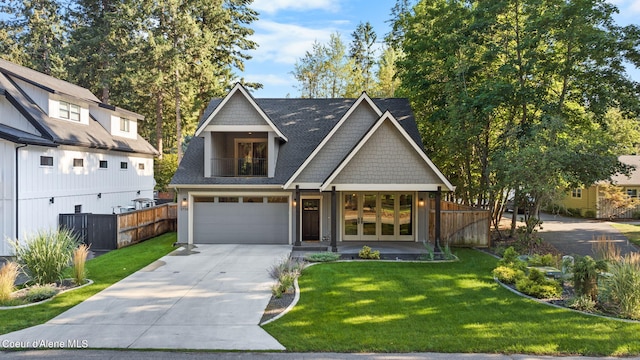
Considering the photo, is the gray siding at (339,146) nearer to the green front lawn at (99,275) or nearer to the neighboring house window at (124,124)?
the green front lawn at (99,275)

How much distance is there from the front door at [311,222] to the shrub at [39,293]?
926 centimetres

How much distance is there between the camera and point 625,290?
25.1ft

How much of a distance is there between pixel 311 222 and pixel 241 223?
3.09 metres

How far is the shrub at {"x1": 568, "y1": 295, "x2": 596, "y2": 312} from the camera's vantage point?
7.80 metres

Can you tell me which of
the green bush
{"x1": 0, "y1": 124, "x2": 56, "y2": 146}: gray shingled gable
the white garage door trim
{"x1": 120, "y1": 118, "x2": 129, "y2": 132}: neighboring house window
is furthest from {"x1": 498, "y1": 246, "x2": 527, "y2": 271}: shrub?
{"x1": 120, "y1": 118, "x2": 129, "y2": 132}: neighboring house window

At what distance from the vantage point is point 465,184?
66.9ft

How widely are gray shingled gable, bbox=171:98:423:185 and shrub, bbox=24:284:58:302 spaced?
697cm

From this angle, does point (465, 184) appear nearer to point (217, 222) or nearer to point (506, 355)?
point (217, 222)

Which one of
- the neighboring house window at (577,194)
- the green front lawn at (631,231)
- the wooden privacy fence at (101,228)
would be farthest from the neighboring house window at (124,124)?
the neighboring house window at (577,194)

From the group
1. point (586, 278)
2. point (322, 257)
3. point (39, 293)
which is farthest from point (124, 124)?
point (586, 278)

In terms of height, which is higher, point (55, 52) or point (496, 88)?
point (55, 52)

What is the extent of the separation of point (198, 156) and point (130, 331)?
11087 millimetres

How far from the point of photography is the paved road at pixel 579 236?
615 inches

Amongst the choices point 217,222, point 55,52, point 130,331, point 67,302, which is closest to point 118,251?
point 217,222
